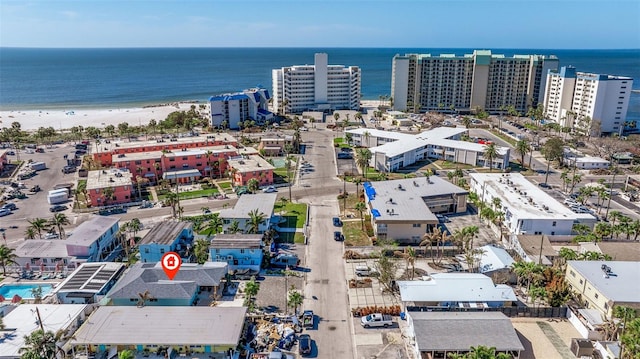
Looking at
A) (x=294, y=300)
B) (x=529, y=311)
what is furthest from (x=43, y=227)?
(x=529, y=311)

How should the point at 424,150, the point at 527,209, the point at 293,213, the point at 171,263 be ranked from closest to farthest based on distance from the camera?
the point at 171,263 < the point at 527,209 < the point at 293,213 < the point at 424,150

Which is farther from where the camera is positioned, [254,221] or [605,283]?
[254,221]

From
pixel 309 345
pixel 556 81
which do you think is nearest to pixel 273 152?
pixel 309 345

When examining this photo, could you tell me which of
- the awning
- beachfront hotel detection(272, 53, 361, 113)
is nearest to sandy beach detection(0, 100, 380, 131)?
beachfront hotel detection(272, 53, 361, 113)

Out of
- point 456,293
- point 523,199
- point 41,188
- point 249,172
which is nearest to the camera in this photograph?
point 456,293

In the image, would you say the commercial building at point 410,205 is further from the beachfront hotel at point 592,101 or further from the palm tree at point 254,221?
the beachfront hotel at point 592,101

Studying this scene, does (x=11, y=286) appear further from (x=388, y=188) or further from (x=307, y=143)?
(x=307, y=143)

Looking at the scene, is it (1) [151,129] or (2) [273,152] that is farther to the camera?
(1) [151,129]

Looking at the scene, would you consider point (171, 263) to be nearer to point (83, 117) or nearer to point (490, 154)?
point (490, 154)

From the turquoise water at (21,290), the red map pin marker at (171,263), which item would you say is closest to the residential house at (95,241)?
the turquoise water at (21,290)
